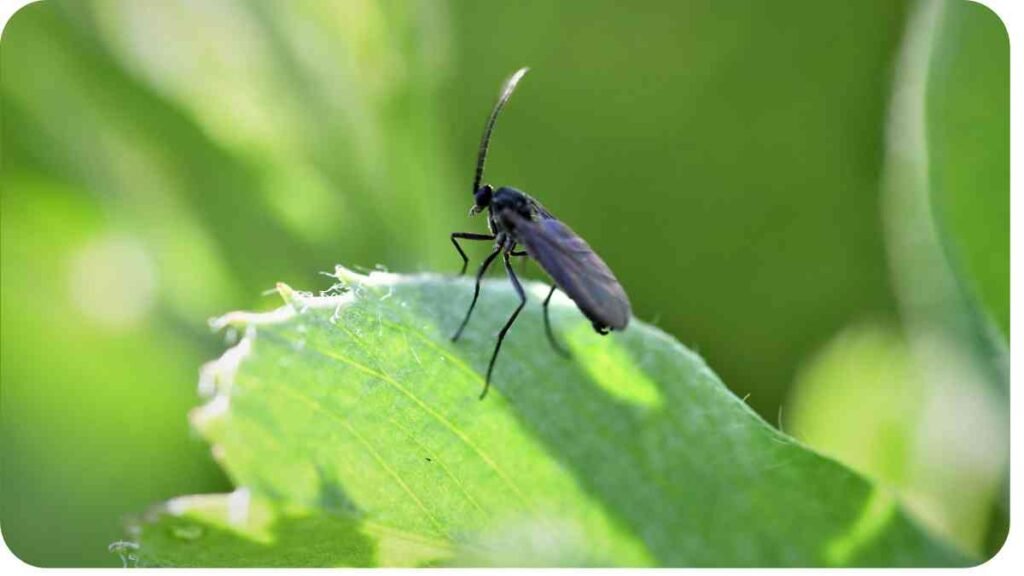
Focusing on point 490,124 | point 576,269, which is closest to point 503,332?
point 576,269

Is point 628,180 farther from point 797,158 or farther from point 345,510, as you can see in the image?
point 345,510

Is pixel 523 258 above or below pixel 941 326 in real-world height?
above

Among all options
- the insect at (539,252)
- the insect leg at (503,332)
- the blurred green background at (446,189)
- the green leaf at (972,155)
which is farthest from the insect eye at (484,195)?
the green leaf at (972,155)

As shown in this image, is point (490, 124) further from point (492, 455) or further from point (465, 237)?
point (492, 455)

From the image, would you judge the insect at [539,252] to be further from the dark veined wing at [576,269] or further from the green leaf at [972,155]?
the green leaf at [972,155]

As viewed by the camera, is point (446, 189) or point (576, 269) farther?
point (446, 189)

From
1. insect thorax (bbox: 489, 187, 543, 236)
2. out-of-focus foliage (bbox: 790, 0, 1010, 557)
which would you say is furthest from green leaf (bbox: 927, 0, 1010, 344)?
insect thorax (bbox: 489, 187, 543, 236)

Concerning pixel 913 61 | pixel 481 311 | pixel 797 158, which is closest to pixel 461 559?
pixel 481 311
